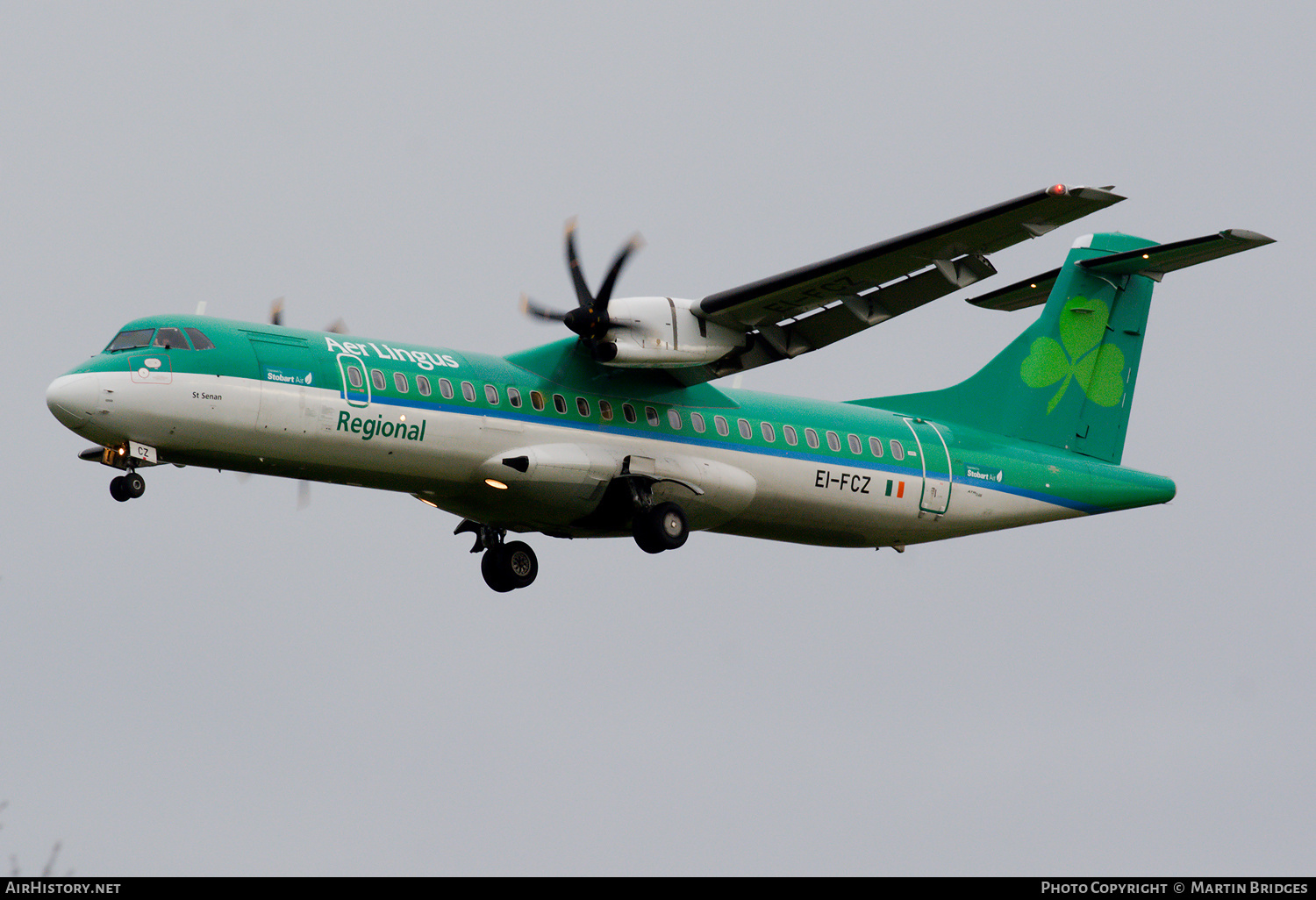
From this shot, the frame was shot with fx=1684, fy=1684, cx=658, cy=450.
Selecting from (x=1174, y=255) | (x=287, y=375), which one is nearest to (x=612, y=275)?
(x=287, y=375)

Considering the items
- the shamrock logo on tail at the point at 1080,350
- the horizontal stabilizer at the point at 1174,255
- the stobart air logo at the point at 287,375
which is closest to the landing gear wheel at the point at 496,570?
the stobart air logo at the point at 287,375

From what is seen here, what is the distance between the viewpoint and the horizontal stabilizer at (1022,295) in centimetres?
2533

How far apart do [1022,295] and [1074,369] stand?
1.49 metres

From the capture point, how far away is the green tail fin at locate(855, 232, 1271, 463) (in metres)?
24.2

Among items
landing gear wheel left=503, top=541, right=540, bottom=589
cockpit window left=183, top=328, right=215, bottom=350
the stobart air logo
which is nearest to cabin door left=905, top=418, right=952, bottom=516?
landing gear wheel left=503, top=541, right=540, bottom=589

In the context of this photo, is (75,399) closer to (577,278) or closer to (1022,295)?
(577,278)

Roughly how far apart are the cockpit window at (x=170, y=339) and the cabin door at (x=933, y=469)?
394 inches

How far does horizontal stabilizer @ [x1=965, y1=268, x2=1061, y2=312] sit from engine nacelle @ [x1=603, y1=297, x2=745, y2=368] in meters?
6.14

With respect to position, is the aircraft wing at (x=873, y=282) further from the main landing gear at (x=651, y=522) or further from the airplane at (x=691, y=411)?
the main landing gear at (x=651, y=522)

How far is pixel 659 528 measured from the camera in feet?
66.8

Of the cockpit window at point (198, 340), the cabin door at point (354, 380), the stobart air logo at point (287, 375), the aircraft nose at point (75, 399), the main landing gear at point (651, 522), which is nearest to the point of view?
the aircraft nose at point (75, 399)

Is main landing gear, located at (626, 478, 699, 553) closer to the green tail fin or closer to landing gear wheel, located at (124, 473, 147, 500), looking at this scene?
the green tail fin
